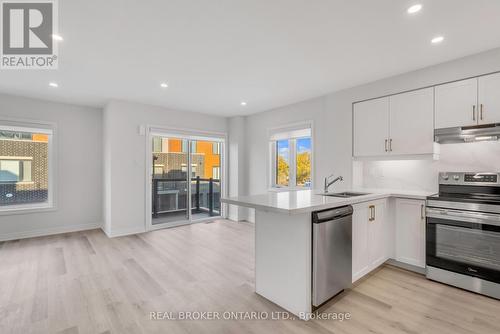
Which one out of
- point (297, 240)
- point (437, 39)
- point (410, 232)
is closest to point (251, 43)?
point (437, 39)

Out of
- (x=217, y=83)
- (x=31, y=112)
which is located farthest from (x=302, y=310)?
(x=31, y=112)

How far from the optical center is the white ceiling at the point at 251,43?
193 centimetres

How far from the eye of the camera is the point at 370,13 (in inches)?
77.6

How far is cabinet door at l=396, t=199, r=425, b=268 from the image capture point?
290 centimetres

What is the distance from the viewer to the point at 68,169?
15.7 ft

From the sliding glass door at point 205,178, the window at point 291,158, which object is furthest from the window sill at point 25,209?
the window at point 291,158

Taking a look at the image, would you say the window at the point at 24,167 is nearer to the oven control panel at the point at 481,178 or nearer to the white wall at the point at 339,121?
the white wall at the point at 339,121

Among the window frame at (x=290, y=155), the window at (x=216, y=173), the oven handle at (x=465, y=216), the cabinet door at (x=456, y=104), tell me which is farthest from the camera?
the window at (x=216, y=173)

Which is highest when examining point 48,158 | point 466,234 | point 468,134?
point 468,134

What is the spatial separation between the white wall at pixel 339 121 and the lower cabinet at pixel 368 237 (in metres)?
0.84

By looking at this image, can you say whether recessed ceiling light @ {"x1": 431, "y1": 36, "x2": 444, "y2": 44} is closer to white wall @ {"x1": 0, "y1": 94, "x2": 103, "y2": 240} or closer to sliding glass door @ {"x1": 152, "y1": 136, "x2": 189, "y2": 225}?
sliding glass door @ {"x1": 152, "y1": 136, "x2": 189, "y2": 225}

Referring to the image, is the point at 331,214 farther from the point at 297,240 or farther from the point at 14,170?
the point at 14,170

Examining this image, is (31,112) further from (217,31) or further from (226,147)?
(217,31)

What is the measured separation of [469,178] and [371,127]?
1.27 meters
